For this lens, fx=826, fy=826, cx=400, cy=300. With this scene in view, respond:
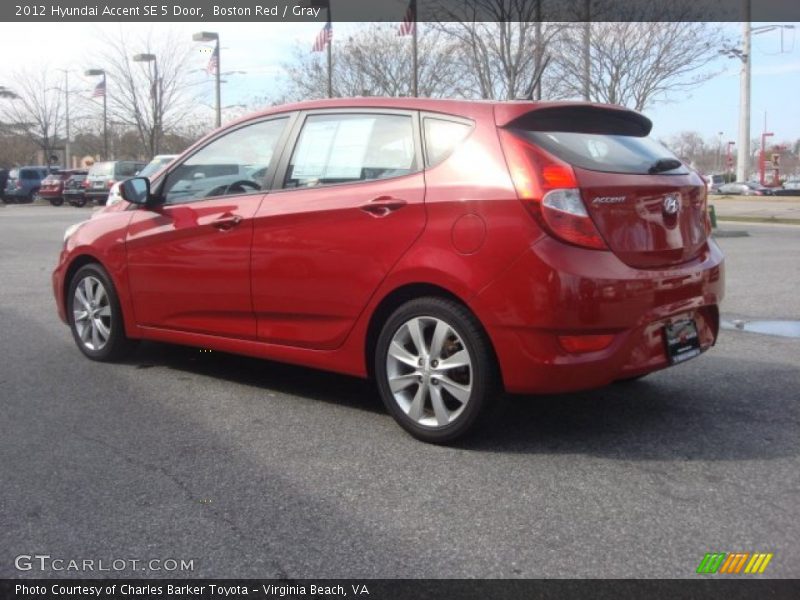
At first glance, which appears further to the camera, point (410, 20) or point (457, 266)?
point (410, 20)

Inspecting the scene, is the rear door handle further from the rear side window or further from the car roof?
the car roof

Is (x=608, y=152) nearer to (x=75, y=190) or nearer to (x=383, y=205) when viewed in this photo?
(x=383, y=205)

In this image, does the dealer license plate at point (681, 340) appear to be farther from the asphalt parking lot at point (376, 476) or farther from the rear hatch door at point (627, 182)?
the asphalt parking lot at point (376, 476)

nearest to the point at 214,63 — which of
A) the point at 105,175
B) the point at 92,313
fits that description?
the point at 105,175

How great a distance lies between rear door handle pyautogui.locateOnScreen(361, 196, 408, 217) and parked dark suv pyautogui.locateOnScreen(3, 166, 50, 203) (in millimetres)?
39208

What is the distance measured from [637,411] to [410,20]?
55.3ft

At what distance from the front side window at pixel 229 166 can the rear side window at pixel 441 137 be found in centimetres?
106

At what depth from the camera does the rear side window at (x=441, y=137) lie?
4090 millimetres

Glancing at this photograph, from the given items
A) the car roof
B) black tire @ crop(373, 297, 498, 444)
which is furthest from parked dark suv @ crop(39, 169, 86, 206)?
Result: black tire @ crop(373, 297, 498, 444)

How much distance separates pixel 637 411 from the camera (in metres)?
4.61

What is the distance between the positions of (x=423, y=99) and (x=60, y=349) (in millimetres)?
3650
